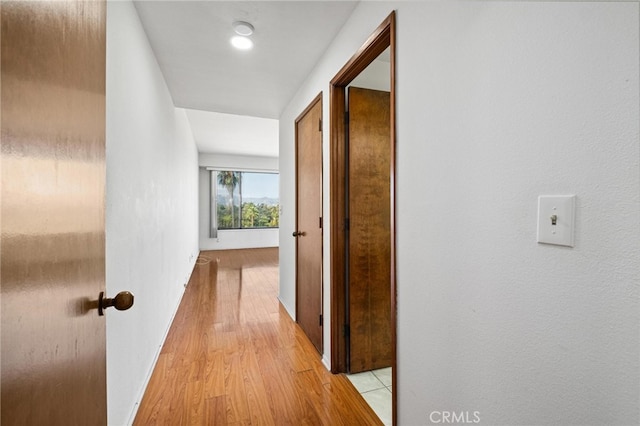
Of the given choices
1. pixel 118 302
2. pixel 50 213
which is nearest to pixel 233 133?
pixel 118 302

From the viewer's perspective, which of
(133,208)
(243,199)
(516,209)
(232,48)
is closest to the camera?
(516,209)

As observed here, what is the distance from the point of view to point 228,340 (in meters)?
2.53

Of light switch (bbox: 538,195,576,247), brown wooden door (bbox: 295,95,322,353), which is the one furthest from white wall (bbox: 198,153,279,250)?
light switch (bbox: 538,195,576,247)

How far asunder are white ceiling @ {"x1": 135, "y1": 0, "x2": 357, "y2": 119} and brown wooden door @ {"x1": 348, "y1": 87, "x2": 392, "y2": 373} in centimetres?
49

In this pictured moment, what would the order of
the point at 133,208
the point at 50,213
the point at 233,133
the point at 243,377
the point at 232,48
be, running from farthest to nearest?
the point at 233,133 < the point at 232,48 < the point at 243,377 < the point at 133,208 < the point at 50,213

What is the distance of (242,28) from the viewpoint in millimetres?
1841

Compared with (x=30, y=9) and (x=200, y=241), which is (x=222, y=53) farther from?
(x=200, y=241)

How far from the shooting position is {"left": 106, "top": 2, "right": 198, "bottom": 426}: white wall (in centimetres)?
132

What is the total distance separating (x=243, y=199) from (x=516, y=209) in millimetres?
7648

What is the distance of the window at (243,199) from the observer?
303 inches

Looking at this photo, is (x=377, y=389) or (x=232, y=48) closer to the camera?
(x=377, y=389)

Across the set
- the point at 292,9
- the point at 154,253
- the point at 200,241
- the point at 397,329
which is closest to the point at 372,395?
the point at 397,329

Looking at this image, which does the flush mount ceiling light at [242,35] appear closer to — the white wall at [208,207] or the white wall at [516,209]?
the white wall at [516,209]

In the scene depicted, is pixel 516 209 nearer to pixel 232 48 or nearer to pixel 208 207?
pixel 232 48
